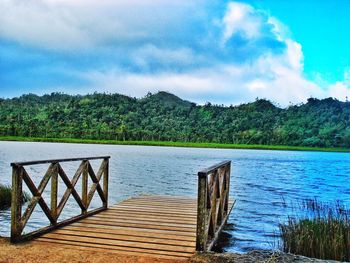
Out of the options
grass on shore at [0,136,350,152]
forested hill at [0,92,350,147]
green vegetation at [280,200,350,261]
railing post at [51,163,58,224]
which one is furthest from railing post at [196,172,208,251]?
forested hill at [0,92,350,147]

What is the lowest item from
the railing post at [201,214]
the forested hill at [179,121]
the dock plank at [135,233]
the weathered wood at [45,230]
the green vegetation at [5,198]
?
the green vegetation at [5,198]

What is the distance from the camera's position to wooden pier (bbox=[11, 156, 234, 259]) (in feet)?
21.0

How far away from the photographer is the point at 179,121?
427 ft

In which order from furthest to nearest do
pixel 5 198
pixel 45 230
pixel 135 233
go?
pixel 5 198
pixel 135 233
pixel 45 230

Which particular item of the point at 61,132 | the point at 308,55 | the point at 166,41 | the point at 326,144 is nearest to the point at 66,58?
the point at 61,132

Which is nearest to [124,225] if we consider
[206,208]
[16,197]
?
[206,208]

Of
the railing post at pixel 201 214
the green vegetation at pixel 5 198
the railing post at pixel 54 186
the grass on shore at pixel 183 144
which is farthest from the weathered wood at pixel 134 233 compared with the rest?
the grass on shore at pixel 183 144

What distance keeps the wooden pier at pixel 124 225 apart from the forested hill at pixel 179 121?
10509 cm

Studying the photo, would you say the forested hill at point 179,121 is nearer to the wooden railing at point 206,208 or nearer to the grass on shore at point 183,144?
the grass on shore at point 183,144

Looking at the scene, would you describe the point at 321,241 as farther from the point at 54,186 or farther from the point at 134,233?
the point at 54,186

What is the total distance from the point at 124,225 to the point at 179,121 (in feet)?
401

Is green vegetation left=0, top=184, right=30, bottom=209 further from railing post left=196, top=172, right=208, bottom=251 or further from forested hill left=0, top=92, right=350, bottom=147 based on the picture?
forested hill left=0, top=92, right=350, bottom=147

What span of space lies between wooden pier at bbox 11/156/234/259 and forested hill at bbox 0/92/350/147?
10509 centimetres

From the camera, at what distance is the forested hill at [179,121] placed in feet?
382
